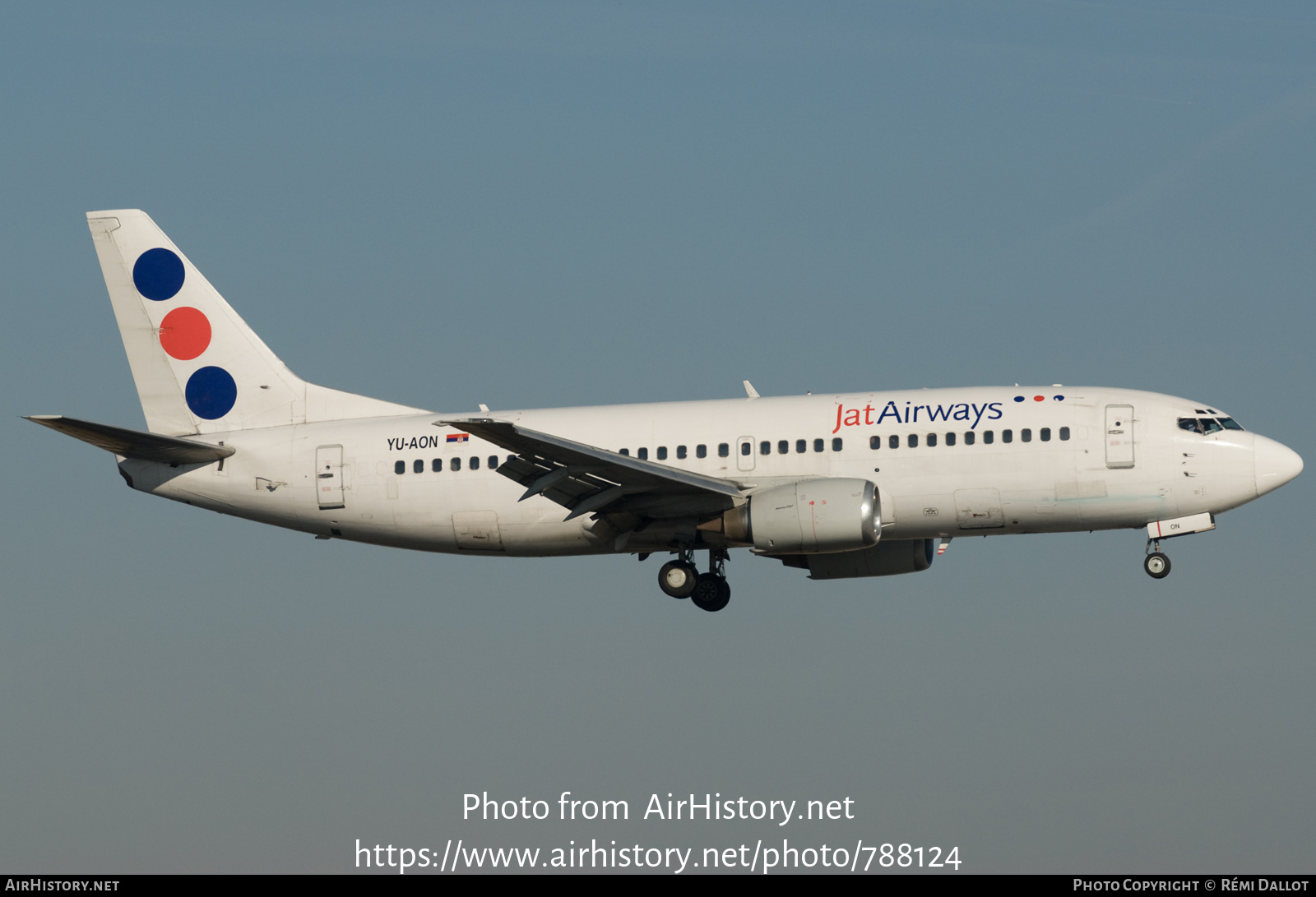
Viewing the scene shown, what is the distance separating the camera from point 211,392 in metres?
45.7

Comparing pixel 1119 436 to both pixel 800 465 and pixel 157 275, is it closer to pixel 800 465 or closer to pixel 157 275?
pixel 800 465

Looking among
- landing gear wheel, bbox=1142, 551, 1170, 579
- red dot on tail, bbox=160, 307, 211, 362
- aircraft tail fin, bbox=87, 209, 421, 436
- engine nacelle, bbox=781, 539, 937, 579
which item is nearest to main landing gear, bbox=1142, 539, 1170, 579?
landing gear wheel, bbox=1142, 551, 1170, 579

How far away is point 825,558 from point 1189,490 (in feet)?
31.7

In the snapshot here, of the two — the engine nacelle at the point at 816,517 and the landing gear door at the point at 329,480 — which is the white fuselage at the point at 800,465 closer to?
the landing gear door at the point at 329,480

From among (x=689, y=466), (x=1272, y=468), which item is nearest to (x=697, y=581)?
(x=689, y=466)

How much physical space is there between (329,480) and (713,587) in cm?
1038

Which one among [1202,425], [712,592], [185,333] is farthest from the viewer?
[185,333]

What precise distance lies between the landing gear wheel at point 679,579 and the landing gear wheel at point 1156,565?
36.4 ft

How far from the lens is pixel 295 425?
4469 cm

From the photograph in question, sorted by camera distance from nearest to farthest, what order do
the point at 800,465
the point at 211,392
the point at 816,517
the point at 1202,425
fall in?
the point at 816,517 → the point at 1202,425 → the point at 800,465 → the point at 211,392

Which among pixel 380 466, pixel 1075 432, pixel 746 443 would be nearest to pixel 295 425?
pixel 380 466

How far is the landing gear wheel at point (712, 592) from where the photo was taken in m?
42.5

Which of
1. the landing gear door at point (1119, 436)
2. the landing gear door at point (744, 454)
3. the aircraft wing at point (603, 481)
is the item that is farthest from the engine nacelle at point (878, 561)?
the landing gear door at point (1119, 436)

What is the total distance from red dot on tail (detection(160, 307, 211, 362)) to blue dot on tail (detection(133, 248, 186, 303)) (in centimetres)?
67
